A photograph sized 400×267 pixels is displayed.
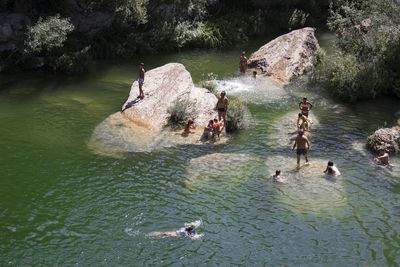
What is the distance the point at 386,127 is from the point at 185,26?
21052 mm

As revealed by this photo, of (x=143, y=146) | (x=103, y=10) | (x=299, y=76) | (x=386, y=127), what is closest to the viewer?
(x=143, y=146)

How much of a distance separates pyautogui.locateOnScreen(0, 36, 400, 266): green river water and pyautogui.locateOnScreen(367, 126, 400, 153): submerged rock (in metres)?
0.76

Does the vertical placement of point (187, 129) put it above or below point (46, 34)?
below

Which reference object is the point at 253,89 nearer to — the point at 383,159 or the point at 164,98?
the point at 164,98

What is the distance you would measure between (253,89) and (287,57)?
4.86 meters

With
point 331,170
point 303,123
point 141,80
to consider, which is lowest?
point 331,170

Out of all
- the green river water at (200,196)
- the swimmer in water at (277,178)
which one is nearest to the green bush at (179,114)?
the green river water at (200,196)

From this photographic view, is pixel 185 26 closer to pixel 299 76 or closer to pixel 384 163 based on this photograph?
pixel 299 76

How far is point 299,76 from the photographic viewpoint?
38250mm

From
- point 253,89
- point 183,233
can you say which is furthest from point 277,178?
point 253,89

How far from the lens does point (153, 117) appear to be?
3020 centimetres

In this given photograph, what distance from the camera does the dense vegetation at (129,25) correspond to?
3797 cm

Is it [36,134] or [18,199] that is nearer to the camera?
[18,199]

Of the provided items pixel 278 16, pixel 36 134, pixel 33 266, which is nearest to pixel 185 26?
pixel 278 16
